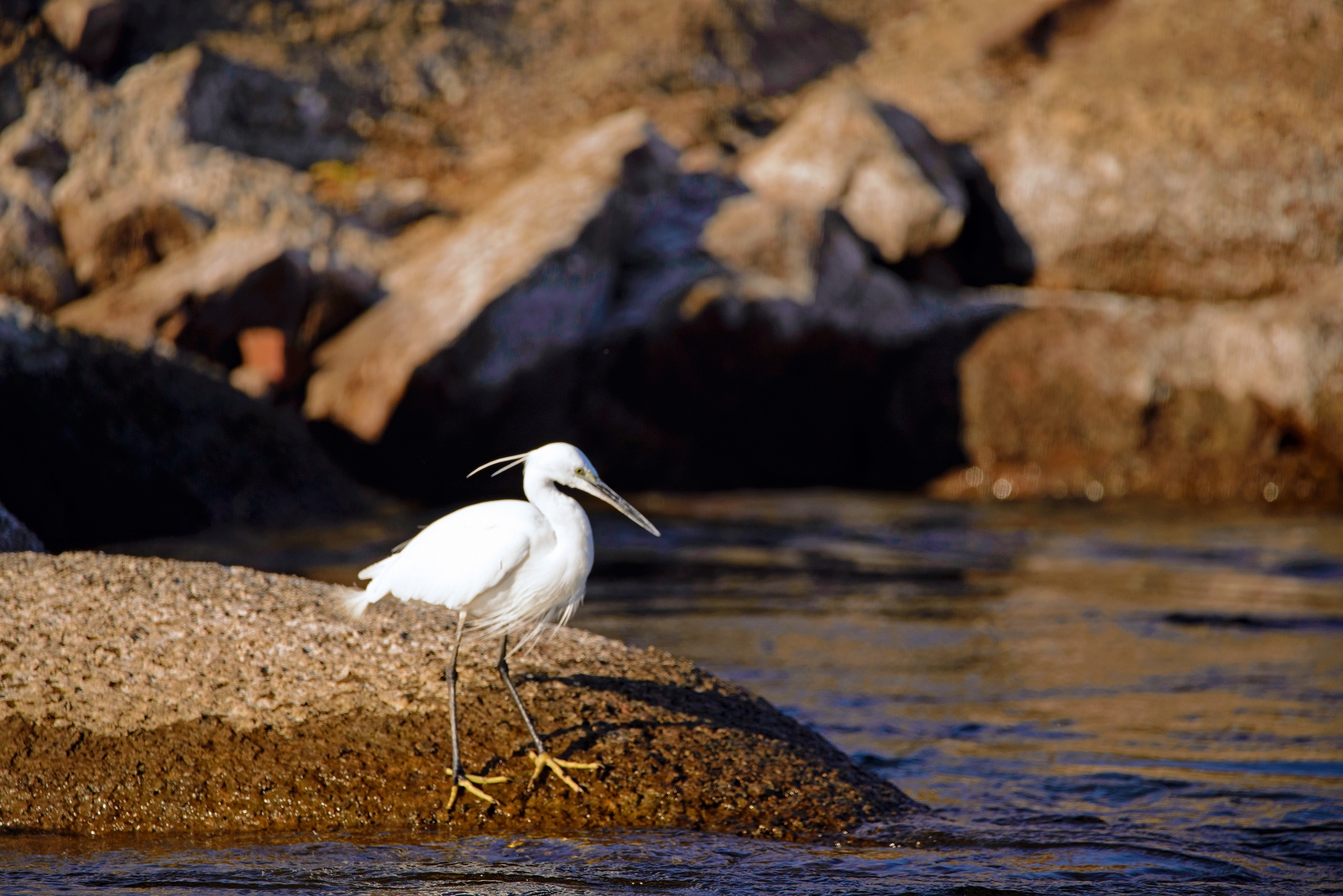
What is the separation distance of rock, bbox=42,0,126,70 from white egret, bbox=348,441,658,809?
48.5ft

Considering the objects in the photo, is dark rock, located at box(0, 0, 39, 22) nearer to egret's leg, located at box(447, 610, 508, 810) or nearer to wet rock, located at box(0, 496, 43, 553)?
wet rock, located at box(0, 496, 43, 553)

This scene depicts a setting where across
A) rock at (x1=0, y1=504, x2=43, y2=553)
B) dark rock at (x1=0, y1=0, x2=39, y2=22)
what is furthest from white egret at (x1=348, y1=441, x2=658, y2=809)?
dark rock at (x1=0, y1=0, x2=39, y2=22)

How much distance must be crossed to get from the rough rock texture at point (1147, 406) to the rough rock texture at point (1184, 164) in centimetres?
136

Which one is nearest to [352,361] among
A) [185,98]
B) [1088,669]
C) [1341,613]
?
[185,98]

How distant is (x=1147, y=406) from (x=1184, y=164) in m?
3.52

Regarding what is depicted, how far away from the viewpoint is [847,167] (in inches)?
620

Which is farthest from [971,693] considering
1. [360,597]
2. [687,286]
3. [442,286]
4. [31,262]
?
[31,262]

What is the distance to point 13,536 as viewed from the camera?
6.50 metres

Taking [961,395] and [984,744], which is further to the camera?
[961,395]

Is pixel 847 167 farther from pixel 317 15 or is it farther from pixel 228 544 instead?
pixel 317 15

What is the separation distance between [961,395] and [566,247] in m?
4.71

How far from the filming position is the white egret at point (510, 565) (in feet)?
14.7

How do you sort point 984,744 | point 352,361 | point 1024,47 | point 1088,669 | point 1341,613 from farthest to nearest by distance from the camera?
point 1024,47 < point 352,361 < point 1341,613 < point 1088,669 < point 984,744

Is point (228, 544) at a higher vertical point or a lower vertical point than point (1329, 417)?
lower
